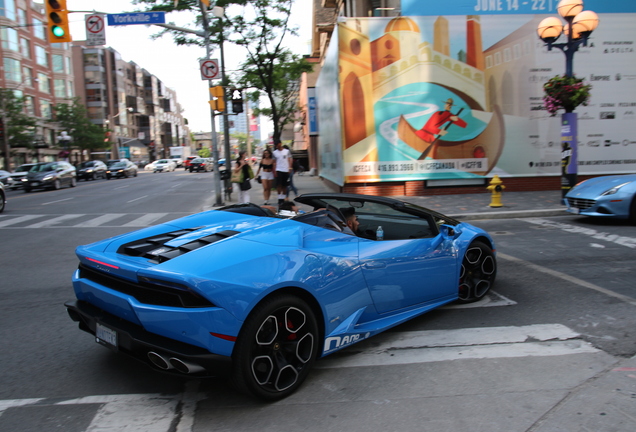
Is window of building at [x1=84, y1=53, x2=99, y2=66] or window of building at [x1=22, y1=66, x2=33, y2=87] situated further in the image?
window of building at [x1=84, y1=53, x2=99, y2=66]

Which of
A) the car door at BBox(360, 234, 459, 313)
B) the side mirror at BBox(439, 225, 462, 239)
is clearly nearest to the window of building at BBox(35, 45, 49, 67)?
the side mirror at BBox(439, 225, 462, 239)

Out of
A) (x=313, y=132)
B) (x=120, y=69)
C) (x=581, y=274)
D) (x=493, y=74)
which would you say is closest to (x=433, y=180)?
(x=493, y=74)

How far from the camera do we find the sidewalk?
11.7 metres

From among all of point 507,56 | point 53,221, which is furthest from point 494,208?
point 53,221

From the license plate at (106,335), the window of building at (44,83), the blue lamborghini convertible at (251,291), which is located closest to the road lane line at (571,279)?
the blue lamborghini convertible at (251,291)

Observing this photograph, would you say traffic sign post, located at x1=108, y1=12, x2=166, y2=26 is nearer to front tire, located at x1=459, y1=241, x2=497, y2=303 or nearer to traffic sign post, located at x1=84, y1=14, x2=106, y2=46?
traffic sign post, located at x1=84, y1=14, x2=106, y2=46

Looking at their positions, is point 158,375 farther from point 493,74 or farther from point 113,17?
point 493,74

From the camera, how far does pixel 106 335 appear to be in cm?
312

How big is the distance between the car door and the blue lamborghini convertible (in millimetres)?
12

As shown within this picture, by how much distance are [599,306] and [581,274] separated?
1404mm

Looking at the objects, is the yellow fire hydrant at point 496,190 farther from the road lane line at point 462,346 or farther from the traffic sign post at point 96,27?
the traffic sign post at point 96,27

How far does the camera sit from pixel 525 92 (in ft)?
51.8

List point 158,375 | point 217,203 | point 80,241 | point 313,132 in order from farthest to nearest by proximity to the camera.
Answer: point 313,132
point 217,203
point 80,241
point 158,375

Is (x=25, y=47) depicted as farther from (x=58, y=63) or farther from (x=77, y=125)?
(x=77, y=125)
